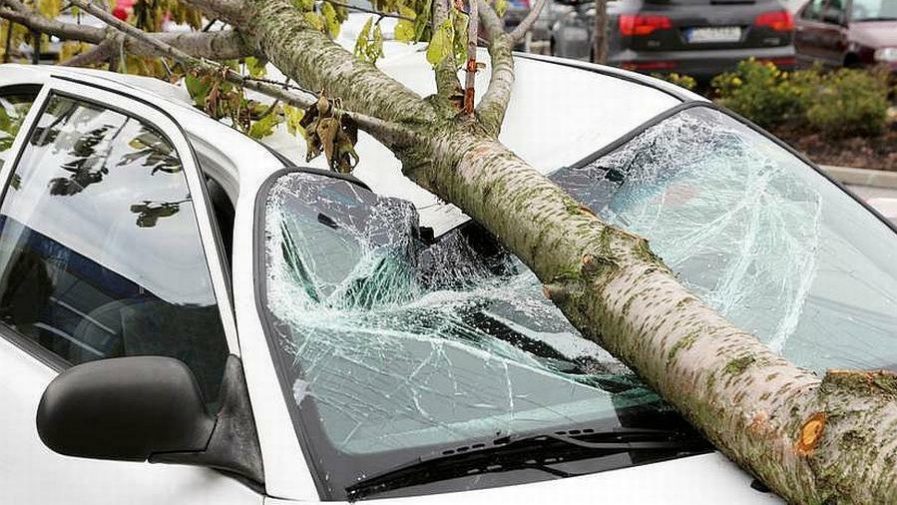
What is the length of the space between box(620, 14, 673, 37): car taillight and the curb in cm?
395

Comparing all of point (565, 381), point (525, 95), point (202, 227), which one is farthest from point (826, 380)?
point (525, 95)

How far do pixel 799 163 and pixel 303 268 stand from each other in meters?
1.51

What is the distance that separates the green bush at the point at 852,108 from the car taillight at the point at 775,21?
2.28 meters

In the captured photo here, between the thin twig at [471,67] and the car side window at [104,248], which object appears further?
the thin twig at [471,67]

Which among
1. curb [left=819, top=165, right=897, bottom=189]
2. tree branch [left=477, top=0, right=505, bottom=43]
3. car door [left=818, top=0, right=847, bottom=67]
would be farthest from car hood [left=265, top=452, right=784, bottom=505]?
car door [left=818, top=0, right=847, bottom=67]

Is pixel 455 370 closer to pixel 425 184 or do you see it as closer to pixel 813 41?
pixel 425 184

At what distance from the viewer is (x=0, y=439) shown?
3.09 meters

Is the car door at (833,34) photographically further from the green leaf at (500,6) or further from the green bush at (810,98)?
the green leaf at (500,6)

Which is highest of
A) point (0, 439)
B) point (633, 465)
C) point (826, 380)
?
point (826, 380)

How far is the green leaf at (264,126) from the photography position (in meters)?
3.86

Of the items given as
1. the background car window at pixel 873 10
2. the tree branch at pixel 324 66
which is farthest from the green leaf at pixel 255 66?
the background car window at pixel 873 10

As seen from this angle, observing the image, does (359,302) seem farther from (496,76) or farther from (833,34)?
(833,34)

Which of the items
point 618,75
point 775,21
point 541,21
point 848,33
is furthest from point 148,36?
point 541,21

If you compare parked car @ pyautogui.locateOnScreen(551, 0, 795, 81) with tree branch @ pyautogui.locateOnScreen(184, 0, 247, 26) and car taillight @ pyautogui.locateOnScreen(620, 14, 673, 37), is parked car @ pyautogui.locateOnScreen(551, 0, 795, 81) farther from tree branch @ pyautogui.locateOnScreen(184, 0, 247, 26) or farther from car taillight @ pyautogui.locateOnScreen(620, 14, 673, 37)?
tree branch @ pyautogui.locateOnScreen(184, 0, 247, 26)
